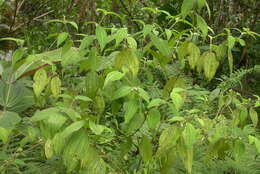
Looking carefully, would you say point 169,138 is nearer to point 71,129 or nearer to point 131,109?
point 131,109

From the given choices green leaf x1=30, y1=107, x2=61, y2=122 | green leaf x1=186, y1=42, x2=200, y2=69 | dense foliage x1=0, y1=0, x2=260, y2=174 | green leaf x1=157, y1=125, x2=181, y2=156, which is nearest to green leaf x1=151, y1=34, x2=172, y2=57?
dense foliage x1=0, y1=0, x2=260, y2=174

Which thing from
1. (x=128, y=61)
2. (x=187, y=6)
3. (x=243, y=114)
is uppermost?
(x=187, y=6)

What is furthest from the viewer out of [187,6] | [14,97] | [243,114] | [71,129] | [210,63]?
[243,114]

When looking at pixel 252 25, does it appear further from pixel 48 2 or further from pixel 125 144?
pixel 125 144

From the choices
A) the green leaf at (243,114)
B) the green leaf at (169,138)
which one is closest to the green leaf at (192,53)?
the green leaf at (169,138)

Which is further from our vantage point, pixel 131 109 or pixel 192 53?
pixel 192 53

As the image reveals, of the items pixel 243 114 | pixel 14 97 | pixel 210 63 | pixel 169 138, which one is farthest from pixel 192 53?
pixel 14 97

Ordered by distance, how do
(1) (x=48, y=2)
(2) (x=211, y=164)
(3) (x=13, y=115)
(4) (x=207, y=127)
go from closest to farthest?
(3) (x=13, y=115) < (4) (x=207, y=127) < (2) (x=211, y=164) < (1) (x=48, y=2)

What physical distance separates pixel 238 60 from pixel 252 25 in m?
0.40

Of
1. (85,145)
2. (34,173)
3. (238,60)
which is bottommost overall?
(238,60)

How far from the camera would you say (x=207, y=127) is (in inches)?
65.7

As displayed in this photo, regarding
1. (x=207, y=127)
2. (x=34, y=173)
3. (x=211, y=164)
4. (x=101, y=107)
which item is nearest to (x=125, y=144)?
(x=101, y=107)

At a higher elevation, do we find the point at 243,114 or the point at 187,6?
the point at 187,6

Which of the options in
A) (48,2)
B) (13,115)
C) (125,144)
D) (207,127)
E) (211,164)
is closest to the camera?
(13,115)
